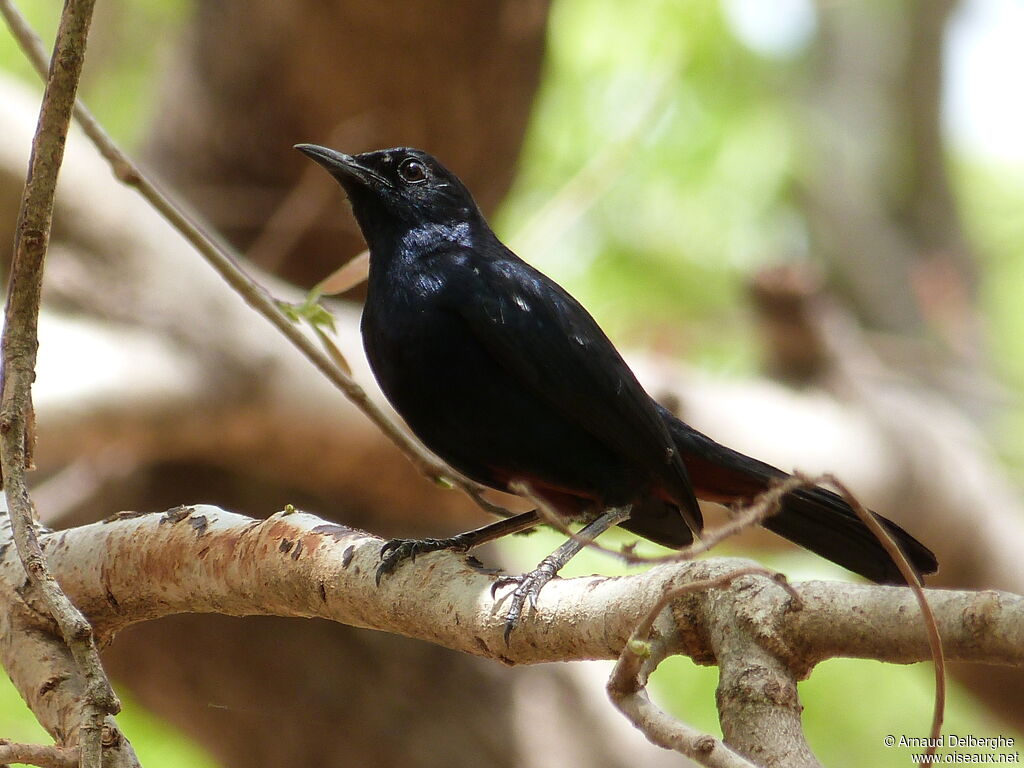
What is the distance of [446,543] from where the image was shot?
2.81 m

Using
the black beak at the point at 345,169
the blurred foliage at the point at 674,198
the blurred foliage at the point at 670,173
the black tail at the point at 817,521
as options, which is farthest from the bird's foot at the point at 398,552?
the blurred foliage at the point at 670,173

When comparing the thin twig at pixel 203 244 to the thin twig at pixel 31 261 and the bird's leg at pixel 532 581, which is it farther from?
the thin twig at pixel 31 261

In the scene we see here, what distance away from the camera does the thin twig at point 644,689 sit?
151 cm

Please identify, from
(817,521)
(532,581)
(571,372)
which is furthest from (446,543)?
(817,521)

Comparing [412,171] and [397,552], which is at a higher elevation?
[412,171]

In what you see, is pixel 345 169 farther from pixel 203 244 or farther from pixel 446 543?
pixel 446 543

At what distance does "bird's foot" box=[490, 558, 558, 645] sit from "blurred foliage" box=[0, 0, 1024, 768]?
14.8 ft

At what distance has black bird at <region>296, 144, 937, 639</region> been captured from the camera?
2.99 meters

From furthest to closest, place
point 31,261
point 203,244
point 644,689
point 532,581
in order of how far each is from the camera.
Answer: point 203,244 < point 532,581 < point 31,261 < point 644,689

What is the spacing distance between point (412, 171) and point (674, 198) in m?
6.29

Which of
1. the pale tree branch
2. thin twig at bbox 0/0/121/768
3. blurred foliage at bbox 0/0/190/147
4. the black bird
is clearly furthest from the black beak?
blurred foliage at bbox 0/0/190/147

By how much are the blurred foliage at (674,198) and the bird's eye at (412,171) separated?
3.08 m

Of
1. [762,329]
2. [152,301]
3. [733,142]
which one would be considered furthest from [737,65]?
[152,301]

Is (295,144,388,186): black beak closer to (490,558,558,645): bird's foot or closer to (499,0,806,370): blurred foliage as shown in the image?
(490,558,558,645): bird's foot
